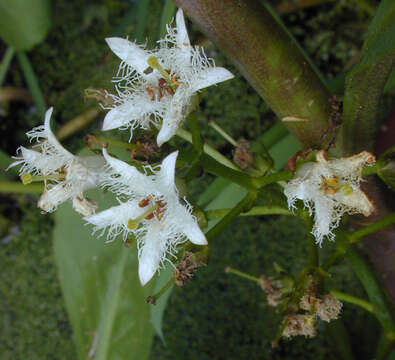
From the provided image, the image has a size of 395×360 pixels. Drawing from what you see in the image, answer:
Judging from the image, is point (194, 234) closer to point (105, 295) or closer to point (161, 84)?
point (161, 84)

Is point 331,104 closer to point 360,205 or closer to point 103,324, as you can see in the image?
point 360,205

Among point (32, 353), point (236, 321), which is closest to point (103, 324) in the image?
point (236, 321)

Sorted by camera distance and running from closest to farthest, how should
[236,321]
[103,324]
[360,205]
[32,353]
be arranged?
[360,205] < [103,324] < [236,321] < [32,353]

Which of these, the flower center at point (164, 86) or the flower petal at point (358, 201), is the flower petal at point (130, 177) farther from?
the flower petal at point (358, 201)

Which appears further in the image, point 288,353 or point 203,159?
point 288,353

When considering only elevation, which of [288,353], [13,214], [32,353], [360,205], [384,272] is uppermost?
[360,205]

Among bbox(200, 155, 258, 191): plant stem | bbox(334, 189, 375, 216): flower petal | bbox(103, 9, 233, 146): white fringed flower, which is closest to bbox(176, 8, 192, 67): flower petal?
bbox(103, 9, 233, 146): white fringed flower

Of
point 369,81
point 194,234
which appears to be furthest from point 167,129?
point 369,81

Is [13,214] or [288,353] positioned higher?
[13,214]
